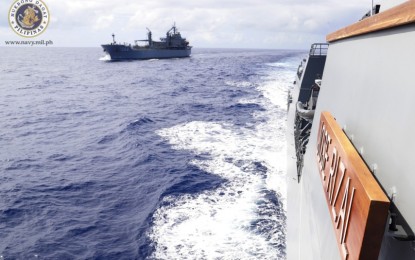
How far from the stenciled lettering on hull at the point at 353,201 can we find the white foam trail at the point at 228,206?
6.66m

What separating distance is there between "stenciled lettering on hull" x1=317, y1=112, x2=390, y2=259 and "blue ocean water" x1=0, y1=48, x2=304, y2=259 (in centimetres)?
667

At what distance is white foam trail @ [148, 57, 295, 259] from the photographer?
1003cm

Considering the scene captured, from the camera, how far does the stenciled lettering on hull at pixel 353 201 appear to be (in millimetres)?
2305

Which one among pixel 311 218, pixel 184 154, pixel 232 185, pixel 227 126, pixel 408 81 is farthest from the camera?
pixel 227 126

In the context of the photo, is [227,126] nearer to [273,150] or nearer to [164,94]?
[273,150]

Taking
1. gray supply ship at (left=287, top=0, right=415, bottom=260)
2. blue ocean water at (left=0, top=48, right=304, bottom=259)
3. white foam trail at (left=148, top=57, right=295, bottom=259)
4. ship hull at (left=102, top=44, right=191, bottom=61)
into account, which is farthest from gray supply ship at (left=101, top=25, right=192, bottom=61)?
gray supply ship at (left=287, top=0, right=415, bottom=260)

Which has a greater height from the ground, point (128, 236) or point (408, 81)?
point (408, 81)

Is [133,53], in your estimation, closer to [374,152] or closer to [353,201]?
[374,152]

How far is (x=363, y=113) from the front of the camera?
3.81 metres

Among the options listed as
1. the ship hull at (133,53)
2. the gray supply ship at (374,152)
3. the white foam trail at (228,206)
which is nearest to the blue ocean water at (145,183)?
the white foam trail at (228,206)

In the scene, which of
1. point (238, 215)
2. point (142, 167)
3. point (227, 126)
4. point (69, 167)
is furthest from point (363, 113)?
point (227, 126)

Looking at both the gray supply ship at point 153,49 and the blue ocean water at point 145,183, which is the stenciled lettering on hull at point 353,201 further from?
the gray supply ship at point 153,49

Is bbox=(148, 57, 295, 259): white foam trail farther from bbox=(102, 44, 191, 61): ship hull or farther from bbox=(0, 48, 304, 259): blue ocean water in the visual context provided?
bbox=(102, 44, 191, 61): ship hull

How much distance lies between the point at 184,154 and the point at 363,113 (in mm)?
16280
